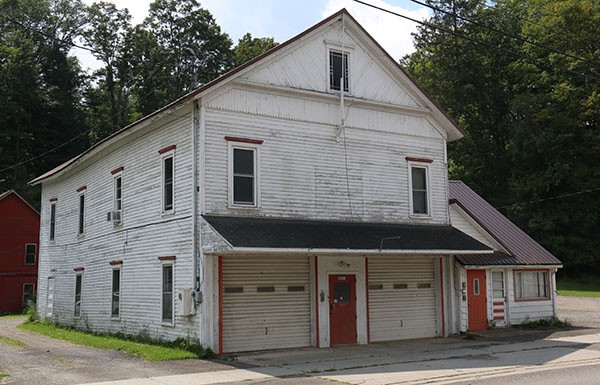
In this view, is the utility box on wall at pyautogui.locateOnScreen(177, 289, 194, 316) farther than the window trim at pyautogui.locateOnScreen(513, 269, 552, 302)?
No

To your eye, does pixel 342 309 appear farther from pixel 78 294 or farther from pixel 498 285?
pixel 78 294

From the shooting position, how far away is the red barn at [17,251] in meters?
41.5

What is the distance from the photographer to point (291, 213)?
18344mm

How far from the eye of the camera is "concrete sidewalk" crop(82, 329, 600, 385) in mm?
12922

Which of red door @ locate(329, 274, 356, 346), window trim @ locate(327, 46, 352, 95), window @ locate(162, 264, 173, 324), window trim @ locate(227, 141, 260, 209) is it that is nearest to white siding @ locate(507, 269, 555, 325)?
red door @ locate(329, 274, 356, 346)

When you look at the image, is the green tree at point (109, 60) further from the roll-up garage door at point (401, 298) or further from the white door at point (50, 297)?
the roll-up garage door at point (401, 298)

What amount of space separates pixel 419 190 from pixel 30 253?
31.5 metres

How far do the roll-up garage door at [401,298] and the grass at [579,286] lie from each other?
2314 cm

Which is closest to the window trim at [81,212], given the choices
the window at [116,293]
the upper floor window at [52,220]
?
the upper floor window at [52,220]

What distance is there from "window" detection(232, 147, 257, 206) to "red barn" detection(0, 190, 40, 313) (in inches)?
1179

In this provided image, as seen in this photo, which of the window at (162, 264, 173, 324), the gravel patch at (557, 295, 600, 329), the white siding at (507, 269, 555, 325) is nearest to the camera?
the window at (162, 264, 173, 324)

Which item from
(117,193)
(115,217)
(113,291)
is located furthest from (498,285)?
(117,193)

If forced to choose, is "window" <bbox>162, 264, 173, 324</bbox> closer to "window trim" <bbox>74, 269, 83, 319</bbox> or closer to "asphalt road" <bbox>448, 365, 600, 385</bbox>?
"window trim" <bbox>74, 269, 83, 319</bbox>

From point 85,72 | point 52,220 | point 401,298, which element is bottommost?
point 401,298
